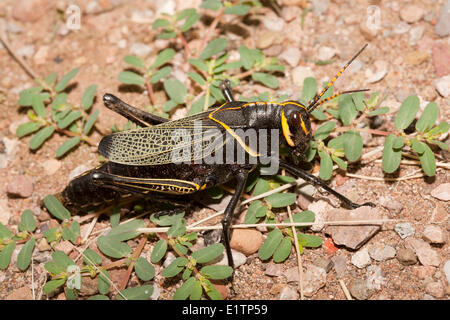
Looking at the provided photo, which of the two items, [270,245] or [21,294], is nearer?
[270,245]

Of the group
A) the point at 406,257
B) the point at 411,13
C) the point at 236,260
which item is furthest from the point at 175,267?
the point at 411,13

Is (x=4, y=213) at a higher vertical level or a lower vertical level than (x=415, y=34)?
lower

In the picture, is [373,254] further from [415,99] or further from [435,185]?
[415,99]

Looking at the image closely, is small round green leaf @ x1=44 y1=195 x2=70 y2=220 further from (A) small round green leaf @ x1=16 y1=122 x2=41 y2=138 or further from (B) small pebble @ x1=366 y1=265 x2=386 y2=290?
(B) small pebble @ x1=366 y1=265 x2=386 y2=290

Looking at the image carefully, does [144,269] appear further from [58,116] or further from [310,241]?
[58,116]

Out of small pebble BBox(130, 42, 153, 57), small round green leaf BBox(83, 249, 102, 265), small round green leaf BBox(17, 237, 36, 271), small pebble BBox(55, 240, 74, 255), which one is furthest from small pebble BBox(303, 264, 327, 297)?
small pebble BBox(130, 42, 153, 57)
